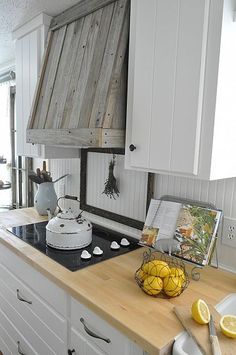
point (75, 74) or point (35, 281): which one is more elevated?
point (75, 74)

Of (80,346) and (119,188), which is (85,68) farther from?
(80,346)

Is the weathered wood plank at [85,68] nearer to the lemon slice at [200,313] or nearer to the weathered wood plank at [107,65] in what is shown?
the weathered wood plank at [107,65]

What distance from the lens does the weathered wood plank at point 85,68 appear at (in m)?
1.29

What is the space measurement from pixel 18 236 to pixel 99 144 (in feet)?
2.78

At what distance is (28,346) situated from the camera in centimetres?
144

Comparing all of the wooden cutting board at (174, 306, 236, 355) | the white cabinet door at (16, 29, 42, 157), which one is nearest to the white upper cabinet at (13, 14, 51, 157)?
the white cabinet door at (16, 29, 42, 157)

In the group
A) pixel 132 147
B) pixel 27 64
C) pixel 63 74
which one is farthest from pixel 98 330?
pixel 27 64

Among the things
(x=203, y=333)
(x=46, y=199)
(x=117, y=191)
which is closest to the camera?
(x=203, y=333)

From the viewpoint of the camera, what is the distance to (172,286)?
0.97m

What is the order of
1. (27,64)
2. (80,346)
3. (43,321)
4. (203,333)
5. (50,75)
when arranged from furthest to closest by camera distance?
(27,64) < (50,75) < (43,321) < (80,346) < (203,333)

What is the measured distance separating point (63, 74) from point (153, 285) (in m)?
1.14

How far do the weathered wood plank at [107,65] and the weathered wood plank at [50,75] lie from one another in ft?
1.35

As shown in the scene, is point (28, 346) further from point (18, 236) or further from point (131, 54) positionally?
point (131, 54)

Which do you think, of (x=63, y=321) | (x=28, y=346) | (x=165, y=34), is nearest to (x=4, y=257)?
(x=28, y=346)
